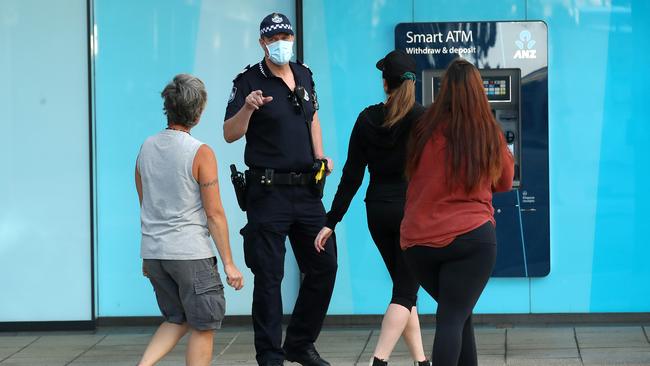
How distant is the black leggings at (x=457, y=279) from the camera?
4.68 meters

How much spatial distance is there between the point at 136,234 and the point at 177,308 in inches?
110

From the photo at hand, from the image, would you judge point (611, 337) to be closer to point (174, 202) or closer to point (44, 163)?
point (174, 202)

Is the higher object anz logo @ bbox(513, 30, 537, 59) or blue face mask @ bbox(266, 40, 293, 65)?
anz logo @ bbox(513, 30, 537, 59)

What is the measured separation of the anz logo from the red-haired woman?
2839mm

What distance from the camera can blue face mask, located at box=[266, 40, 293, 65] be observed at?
229 inches

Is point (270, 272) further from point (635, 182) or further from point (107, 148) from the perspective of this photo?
point (635, 182)

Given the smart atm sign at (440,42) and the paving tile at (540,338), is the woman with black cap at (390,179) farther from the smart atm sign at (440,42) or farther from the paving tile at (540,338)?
the smart atm sign at (440,42)

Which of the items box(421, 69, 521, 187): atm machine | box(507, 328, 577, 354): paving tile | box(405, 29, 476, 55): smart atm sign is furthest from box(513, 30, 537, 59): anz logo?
box(507, 328, 577, 354): paving tile

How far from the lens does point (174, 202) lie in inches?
199

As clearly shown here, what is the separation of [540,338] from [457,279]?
2.66 m

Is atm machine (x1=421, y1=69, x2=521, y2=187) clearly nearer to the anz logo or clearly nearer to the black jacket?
the anz logo

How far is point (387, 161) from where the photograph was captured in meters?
5.51

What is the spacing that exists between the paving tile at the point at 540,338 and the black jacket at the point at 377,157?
176 centimetres

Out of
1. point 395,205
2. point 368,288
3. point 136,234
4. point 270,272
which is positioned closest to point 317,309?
point 270,272
